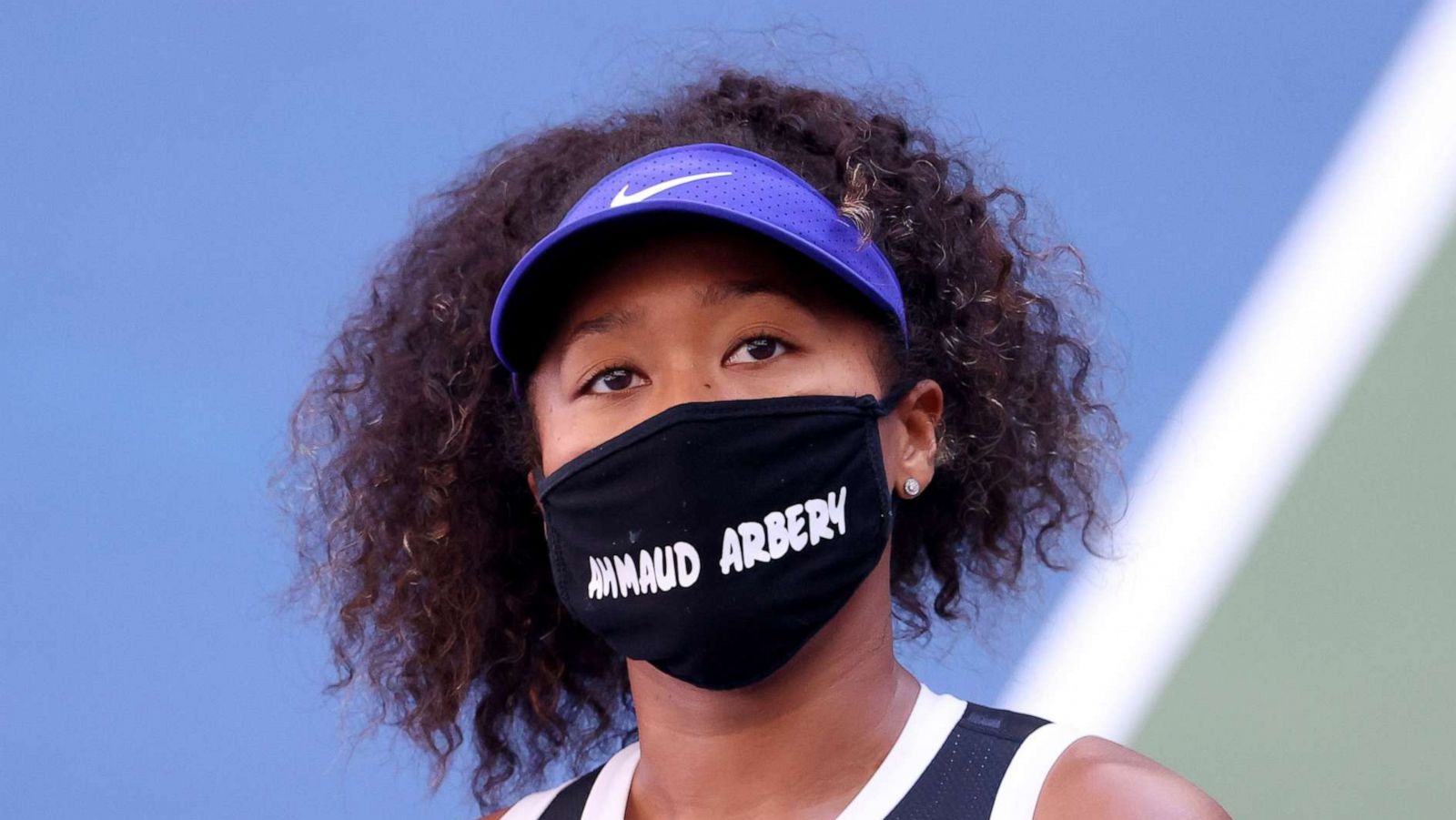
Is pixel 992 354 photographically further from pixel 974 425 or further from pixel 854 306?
pixel 854 306

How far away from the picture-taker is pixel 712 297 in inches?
→ 57.5

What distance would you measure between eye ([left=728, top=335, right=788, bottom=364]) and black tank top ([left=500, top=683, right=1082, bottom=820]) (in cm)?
34

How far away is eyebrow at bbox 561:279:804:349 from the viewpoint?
4.79ft

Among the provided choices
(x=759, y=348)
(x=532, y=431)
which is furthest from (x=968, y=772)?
(x=532, y=431)

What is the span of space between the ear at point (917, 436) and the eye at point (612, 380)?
24cm

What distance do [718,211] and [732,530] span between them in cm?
26

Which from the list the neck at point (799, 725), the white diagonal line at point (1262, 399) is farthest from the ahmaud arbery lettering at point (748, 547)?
the white diagonal line at point (1262, 399)

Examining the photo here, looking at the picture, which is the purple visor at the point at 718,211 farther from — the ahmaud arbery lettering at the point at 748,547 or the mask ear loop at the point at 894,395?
the ahmaud arbery lettering at the point at 748,547

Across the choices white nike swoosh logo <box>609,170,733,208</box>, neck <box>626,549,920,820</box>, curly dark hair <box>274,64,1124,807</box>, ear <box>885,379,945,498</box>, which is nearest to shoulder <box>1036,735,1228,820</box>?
neck <box>626,549,920,820</box>

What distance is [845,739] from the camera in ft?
4.87

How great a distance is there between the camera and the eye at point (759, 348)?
57.4 inches

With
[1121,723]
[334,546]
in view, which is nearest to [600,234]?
[334,546]

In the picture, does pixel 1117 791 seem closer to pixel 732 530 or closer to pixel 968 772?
pixel 968 772

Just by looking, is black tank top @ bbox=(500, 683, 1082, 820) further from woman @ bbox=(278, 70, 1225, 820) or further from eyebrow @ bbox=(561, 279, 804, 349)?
eyebrow @ bbox=(561, 279, 804, 349)
